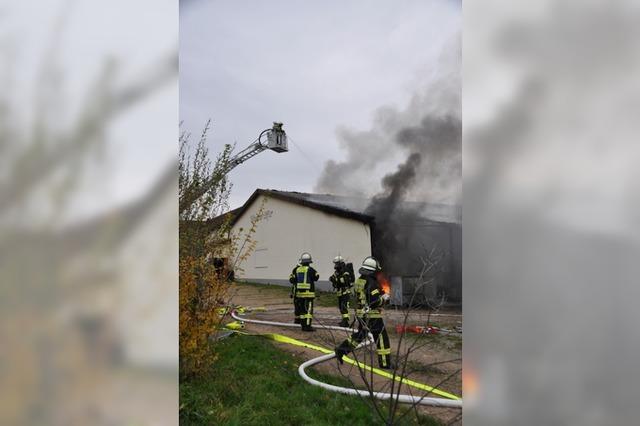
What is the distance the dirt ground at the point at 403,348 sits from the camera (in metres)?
3.45

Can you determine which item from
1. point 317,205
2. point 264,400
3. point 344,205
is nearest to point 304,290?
point 264,400

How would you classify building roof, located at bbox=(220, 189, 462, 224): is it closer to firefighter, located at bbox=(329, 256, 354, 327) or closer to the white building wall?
the white building wall

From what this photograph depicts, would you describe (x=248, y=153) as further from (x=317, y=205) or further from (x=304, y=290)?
(x=317, y=205)

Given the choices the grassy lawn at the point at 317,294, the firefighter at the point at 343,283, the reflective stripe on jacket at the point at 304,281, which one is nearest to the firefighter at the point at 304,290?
the reflective stripe on jacket at the point at 304,281

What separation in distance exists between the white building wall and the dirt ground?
2610 mm

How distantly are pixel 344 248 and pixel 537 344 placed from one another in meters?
12.9

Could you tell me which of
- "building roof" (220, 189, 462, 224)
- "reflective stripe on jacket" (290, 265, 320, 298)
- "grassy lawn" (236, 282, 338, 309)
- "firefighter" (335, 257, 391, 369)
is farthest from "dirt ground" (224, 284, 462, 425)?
Result: "building roof" (220, 189, 462, 224)

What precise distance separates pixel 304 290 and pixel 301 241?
8520 mm

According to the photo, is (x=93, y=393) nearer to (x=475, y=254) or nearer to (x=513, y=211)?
(x=475, y=254)

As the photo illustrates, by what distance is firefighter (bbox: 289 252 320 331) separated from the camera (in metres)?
7.18

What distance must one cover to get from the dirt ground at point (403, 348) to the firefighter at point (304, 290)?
0.25 m

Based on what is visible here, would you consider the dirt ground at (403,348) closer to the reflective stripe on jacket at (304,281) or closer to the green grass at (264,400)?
the green grass at (264,400)

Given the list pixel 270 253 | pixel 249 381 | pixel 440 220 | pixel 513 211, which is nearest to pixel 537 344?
pixel 513 211

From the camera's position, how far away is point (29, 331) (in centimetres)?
112
